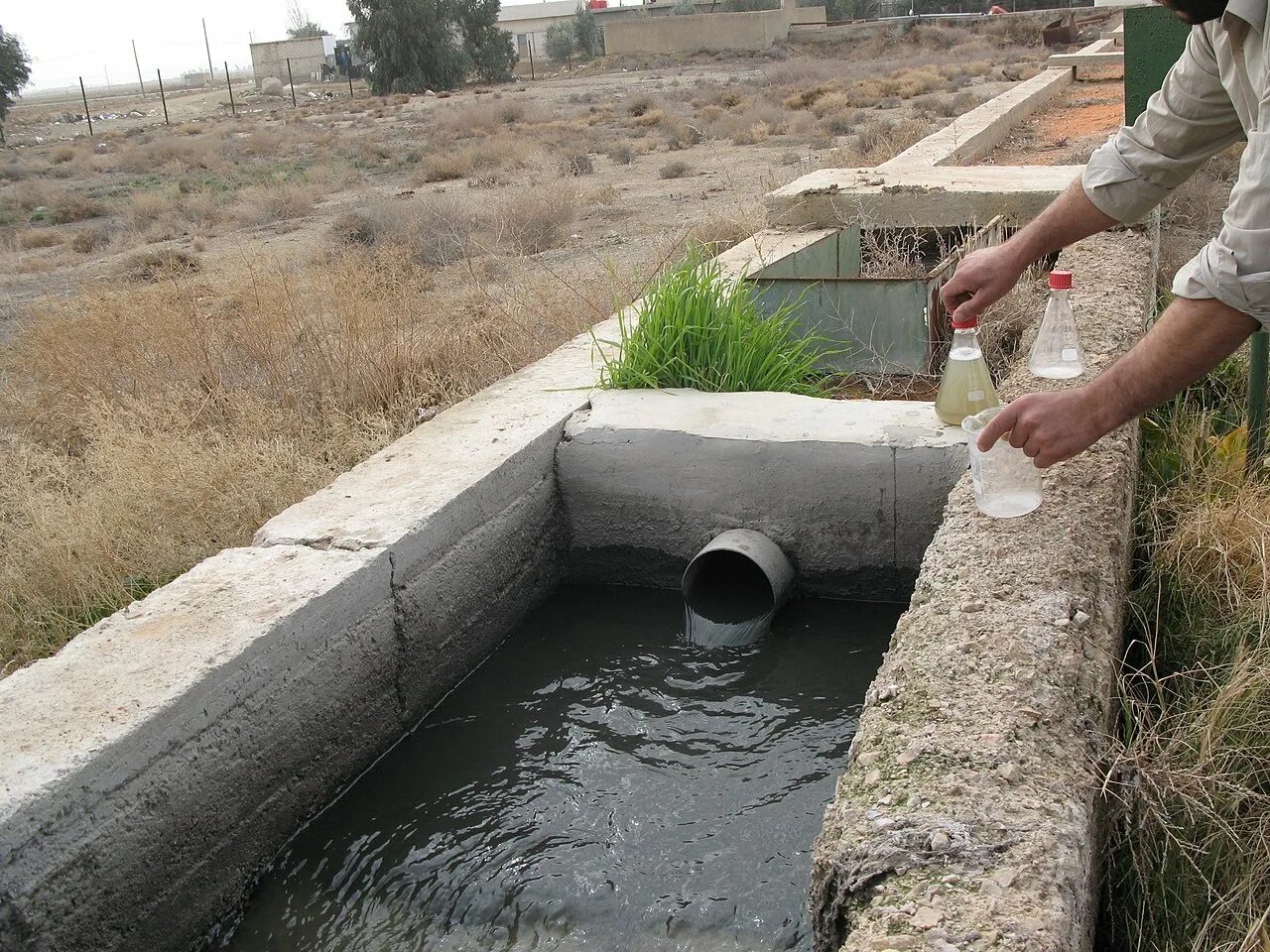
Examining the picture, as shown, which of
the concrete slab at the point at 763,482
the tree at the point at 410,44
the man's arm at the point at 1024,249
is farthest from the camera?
the tree at the point at 410,44

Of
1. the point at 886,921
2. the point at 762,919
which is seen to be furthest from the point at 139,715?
the point at 886,921

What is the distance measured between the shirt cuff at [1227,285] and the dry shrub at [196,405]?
3.60 m

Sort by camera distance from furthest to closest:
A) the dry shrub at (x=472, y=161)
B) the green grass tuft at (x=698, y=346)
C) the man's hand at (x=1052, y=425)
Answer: the dry shrub at (x=472, y=161) → the green grass tuft at (x=698, y=346) → the man's hand at (x=1052, y=425)

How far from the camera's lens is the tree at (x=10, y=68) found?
3653cm

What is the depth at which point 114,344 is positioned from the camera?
672cm

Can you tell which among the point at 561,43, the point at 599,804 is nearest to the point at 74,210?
the point at 599,804

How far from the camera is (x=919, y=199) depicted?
25.6 ft

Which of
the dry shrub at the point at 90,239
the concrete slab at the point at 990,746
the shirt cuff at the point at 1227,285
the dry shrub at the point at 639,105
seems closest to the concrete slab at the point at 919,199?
the concrete slab at the point at 990,746

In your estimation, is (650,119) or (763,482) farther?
(650,119)

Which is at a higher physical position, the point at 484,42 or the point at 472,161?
the point at 484,42

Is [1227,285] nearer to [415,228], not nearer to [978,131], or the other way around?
[978,131]

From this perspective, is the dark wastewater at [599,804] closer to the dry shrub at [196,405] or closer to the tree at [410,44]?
the dry shrub at [196,405]

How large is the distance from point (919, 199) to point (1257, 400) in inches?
159

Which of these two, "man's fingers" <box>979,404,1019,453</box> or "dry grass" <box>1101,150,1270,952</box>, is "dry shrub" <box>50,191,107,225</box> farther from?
"man's fingers" <box>979,404,1019,453</box>
